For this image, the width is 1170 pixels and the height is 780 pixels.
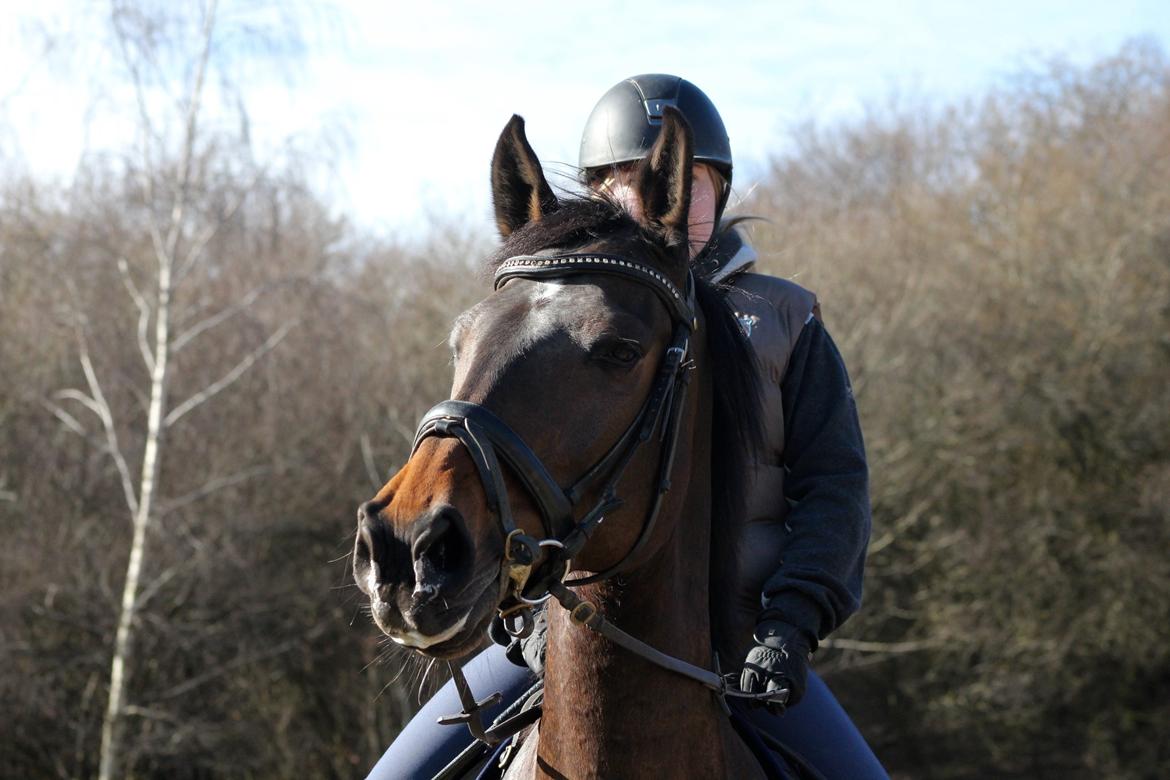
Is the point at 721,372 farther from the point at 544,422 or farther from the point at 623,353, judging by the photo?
the point at 544,422

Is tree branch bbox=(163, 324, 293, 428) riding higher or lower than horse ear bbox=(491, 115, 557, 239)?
lower

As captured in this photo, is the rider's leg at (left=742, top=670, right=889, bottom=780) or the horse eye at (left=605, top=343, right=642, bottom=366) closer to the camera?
the horse eye at (left=605, top=343, right=642, bottom=366)

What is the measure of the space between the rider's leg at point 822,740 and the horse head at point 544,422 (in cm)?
103

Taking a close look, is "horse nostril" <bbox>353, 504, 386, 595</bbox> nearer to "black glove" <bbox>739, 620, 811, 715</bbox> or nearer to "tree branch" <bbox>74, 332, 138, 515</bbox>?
"black glove" <bbox>739, 620, 811, 715</bbox>

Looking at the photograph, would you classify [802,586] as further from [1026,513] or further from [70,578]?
[1026,513]

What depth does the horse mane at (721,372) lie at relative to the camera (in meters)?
2.88

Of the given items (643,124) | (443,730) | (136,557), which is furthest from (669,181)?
(136,557)

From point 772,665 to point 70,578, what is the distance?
1194 centimetres

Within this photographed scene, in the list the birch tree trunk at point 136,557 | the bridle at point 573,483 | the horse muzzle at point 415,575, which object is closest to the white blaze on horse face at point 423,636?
the horse muzzle at point 415,575

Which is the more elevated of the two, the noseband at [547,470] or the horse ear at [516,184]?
the horse ear at [516,184]

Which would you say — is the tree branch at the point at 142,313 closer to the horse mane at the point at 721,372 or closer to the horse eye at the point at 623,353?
the horse mane at the point at 721,372

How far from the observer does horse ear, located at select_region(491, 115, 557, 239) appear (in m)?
3.08

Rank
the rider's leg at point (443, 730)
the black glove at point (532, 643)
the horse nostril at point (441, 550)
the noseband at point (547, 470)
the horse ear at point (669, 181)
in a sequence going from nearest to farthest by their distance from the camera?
the horse nostril at point (441, 550)
the noseband at point (547, 470)
the horse ear at point (669, 181)
the black glove at point (532, 643)
the rider's leg at point (443, 730)

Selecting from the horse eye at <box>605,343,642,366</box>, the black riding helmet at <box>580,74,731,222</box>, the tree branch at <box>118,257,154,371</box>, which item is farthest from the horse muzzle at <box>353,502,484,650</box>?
the tree branch at <box>118,257,154,371</box>
